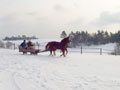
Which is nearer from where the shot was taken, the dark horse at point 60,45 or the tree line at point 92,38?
the dark horse at point 60,45

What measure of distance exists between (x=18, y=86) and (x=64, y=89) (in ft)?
5.12

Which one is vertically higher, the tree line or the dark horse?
the tree line

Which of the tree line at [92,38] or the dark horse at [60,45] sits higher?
the tree line at [92,38]

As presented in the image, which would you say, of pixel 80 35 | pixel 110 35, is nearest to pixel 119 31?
pixel 110 35

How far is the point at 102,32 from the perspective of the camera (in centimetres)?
10406

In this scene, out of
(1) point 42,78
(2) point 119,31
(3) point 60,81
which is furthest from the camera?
(2) point 119,31

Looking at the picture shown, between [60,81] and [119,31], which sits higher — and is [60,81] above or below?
below

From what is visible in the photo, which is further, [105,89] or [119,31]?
[119,31]

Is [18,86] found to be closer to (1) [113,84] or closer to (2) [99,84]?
(2) [99,84]

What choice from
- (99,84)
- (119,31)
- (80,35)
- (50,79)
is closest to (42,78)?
(50,79)

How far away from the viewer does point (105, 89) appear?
19.6ft

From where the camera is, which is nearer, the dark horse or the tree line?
the dark horse

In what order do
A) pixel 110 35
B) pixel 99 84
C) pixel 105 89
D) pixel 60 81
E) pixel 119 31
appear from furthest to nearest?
pixel 110 35 → pixel 119 31 → pixel 60 81 → pixel 99 84 → pixel 105 89

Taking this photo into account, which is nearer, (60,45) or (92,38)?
(60,45)
